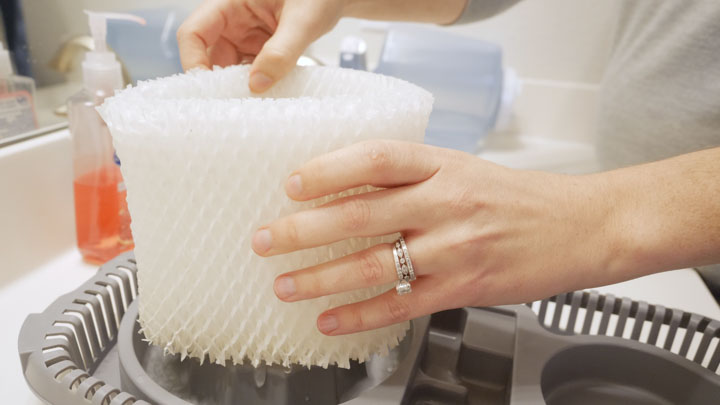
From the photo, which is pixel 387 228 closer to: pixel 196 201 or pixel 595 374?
Answer: pixel 196 201

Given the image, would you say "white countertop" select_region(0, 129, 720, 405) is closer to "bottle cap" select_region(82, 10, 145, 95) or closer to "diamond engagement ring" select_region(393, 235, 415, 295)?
"bottle cap" select_region(82, 10, 145, 95)

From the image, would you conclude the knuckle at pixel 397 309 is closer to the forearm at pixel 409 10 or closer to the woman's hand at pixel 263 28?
the woman's hand at pixel 263 28

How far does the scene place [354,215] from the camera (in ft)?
0.99

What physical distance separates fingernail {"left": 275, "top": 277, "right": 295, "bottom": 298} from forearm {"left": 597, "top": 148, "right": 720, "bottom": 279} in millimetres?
250

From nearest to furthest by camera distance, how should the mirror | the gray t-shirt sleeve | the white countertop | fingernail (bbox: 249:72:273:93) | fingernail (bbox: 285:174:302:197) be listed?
fingernail (bbox: 285:174:302:197), fingernail (bbox: 249:72:273:93), the white countertop, the mirror, the gray t-shirt sleeve

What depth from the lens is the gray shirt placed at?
0.71m

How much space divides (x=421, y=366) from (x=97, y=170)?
1.67ft

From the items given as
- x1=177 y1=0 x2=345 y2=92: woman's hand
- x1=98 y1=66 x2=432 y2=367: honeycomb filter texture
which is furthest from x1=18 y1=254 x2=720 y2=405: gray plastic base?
x1=177 y1=0 x2=345 y2=92: woman's hand

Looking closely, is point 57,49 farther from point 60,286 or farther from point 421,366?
point 421,366

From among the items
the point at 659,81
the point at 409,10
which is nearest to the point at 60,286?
the point at 409,10

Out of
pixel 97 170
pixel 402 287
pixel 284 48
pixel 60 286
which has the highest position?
pixel 284 48

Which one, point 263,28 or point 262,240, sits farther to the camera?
point 263,28

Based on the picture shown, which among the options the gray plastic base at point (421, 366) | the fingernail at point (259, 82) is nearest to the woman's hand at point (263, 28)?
the fingernail at point (259, 82)

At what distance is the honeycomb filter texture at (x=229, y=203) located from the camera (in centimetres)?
29
